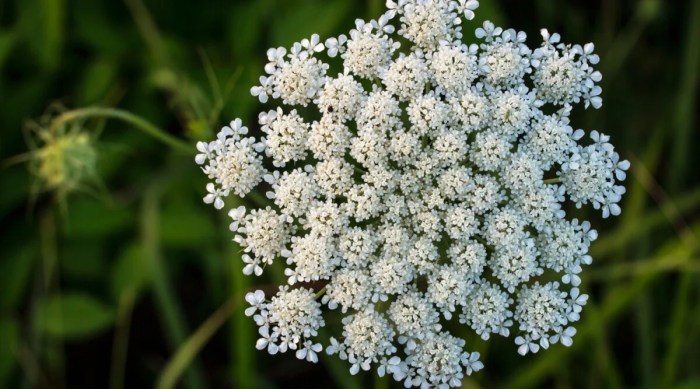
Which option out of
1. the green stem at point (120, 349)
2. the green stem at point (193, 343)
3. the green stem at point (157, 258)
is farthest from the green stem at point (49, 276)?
the green stem at point (193, 343)

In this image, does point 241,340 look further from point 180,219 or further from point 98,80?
point 98,80

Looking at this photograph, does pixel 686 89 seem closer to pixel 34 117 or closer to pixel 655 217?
pixel 655 217

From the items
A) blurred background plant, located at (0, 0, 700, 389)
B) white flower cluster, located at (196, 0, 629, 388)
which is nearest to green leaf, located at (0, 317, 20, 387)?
blurred background plant, located at (0, 0, 700, 389)

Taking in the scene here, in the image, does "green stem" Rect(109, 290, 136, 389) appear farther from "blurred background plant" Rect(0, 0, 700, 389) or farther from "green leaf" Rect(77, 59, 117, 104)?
"green leaf" Rect(77, 59, 117, 104)

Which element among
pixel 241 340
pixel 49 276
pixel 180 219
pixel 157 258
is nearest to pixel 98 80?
pixel 180 219

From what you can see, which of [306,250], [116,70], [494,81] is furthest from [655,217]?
[116,70]

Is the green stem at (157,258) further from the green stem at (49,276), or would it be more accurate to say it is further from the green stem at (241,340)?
the green stem at (49,276)
